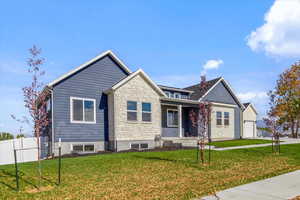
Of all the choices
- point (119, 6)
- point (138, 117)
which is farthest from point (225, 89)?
point (119, 6)

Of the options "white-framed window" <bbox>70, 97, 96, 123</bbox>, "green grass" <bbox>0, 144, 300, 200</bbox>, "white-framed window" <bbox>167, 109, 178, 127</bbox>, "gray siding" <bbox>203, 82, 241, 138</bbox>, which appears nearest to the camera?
"green grass" <bbox>0, 144, 300, 200</bbox>

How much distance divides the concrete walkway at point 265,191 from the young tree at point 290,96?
28.4 metres

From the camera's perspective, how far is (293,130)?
33.4m

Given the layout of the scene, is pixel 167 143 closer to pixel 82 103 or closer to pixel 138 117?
pixel 138 117

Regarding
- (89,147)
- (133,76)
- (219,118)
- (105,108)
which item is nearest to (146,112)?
(133,76)

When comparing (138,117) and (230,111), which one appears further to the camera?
(230,111)

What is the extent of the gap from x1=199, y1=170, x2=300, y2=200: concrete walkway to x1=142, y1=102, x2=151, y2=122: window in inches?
444

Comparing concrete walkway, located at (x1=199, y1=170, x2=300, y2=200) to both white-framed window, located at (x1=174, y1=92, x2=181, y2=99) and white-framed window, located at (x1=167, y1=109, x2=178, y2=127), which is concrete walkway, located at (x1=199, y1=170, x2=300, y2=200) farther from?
white-framed window, located at (x1=174, y1=92, x2=181, y2=99)

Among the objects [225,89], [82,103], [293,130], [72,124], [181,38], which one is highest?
[181,38]

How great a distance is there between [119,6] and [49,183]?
979 centimetres

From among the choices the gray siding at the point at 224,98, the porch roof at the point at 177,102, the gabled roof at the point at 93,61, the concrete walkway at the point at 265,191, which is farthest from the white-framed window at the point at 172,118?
the concrete walkway at the point at 265,191

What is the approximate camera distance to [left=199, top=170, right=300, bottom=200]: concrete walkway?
5284mm

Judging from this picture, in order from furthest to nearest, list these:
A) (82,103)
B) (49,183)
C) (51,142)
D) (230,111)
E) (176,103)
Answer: (230,111) → (176,103) → (82,103) → (51,142) → (49,183)

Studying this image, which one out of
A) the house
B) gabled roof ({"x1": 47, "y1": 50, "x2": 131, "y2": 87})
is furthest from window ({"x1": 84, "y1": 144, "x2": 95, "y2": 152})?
gabled roof ({"x1": 47, "y1": 50, "x2": 131, "y2": 87})
